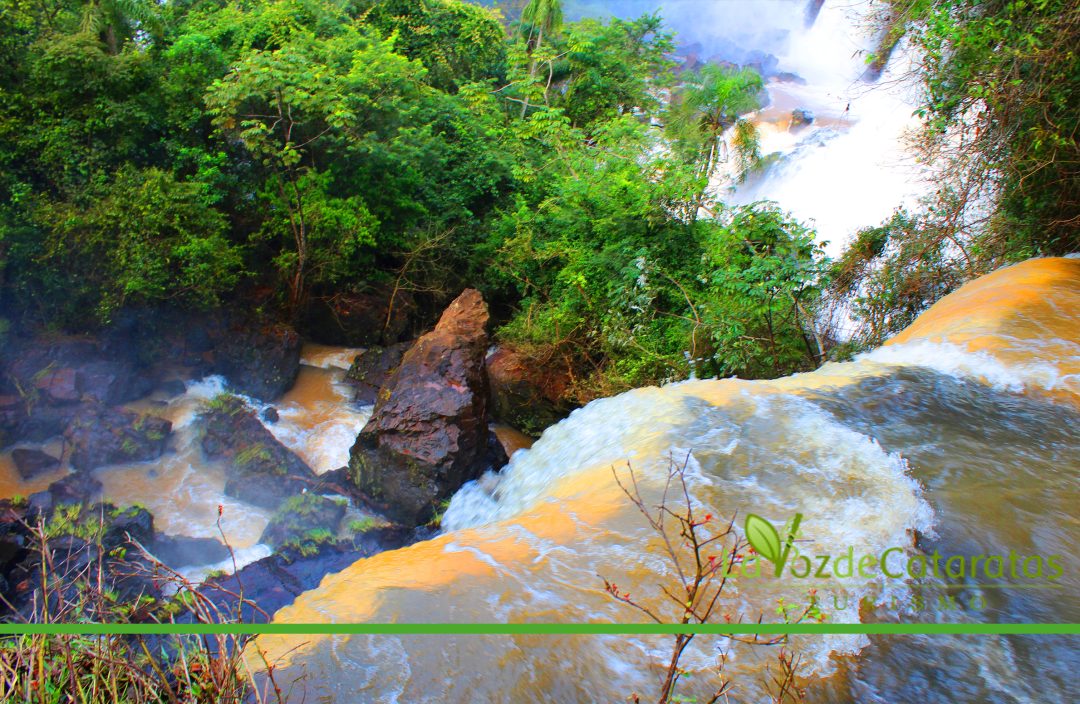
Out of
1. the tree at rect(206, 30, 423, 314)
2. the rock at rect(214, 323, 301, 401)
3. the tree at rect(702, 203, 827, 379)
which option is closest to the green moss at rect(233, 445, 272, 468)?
the rock at rect(214, 323, 301, 401)

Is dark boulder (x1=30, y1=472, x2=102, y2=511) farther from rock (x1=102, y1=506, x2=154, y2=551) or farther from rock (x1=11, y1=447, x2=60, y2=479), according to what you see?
rock (x1=102, y1=506, x2=154, y2=551)

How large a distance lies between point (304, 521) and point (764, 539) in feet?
19.8

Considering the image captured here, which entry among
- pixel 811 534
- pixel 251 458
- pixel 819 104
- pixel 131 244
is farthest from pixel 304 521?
pixel 819 104

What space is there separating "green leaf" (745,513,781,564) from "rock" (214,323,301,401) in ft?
27.6

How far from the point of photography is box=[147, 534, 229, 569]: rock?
6.77 meters

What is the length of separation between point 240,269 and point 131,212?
69.7 inches

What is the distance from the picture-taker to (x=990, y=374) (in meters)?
5.13

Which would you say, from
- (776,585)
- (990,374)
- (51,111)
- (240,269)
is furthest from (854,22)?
(51,111)

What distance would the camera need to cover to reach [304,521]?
7090 mm

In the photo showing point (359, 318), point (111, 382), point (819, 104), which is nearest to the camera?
point (111, 382)

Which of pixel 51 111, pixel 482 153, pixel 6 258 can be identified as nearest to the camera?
pixel 6 258

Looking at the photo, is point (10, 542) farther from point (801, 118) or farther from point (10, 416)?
point (801, 118)

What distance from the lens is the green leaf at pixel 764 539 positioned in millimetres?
2104

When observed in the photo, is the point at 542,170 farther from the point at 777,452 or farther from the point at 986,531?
the point at 986,531
